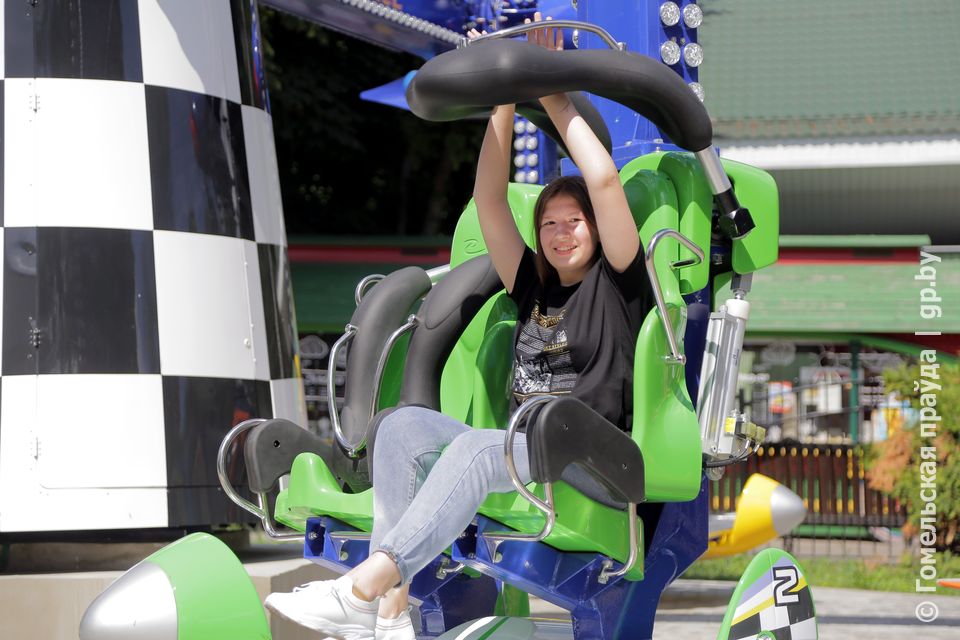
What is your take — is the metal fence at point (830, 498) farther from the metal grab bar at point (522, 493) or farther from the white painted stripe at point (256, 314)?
the metal grab bar at point (522, 493)

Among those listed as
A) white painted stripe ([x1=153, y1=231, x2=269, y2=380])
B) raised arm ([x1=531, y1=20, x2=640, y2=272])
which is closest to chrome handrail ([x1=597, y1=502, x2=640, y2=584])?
raised arm ([x1=531, y1=20, x2=640, y2=272])

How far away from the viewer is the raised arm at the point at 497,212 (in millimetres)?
3006

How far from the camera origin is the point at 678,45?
130 inches

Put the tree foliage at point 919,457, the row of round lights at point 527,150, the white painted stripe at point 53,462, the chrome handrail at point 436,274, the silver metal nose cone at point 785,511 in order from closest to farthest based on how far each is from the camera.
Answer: the chrome handrail at point 436,274 → the white painted stripe at point 53,462 → the row of round lights at point 527,150 → the silver metal nose cone at point 785,511 → the tree foliage at point 919,457

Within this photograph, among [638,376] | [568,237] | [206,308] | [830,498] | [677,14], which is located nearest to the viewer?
[638,376]

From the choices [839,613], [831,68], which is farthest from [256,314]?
[831,68]

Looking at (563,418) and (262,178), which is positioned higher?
(262,178)

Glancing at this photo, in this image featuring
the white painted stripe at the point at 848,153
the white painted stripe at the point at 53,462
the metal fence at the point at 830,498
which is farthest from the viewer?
the white painted stripe at the point at 848,153

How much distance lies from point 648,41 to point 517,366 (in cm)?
97

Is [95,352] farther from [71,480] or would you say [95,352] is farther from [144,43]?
[144,43]

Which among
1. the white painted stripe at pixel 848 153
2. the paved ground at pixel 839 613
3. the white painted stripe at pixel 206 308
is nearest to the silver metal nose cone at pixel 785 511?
the paved ground at pixel 839 613

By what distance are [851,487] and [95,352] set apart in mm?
6379

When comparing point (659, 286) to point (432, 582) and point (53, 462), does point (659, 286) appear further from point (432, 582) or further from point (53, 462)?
point (53, 462)

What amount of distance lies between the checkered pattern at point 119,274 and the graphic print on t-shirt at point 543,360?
1.37 metres
